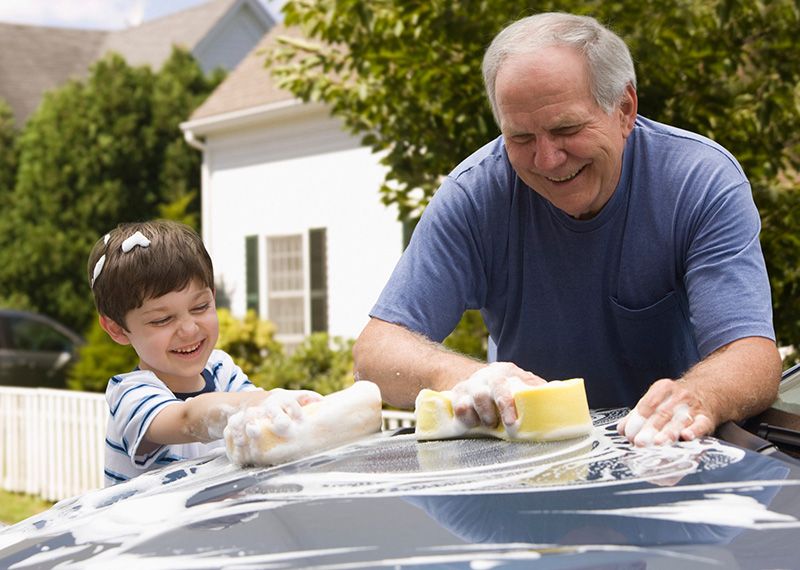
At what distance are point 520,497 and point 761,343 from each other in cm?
115

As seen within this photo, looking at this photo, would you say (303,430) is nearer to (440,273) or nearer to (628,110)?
(440,273)

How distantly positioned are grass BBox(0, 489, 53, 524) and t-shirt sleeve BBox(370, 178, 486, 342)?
6.52m

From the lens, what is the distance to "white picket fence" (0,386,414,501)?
9.10 metres

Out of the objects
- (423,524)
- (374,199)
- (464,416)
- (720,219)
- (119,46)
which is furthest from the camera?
(119,46)

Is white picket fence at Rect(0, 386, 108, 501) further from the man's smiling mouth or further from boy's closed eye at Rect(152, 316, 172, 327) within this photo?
the man's smiling mouth

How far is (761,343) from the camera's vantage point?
2.41 m

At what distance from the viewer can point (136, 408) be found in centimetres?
246

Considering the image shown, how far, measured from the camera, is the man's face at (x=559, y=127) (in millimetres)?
2607

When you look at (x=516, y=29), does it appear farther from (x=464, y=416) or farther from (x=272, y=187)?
(x=272, y=187)

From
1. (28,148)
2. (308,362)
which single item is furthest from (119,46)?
(308,362)

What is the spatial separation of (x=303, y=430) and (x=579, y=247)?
44.3 inches

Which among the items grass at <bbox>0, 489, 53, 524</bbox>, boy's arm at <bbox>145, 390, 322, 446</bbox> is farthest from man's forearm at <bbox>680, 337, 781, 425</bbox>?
grass at <bbox>0, 489, 53, 524</bbox>

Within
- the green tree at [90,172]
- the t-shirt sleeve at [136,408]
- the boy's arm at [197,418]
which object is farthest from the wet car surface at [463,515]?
the green tree at [90,172]

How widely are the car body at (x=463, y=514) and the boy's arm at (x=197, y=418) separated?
444mm
